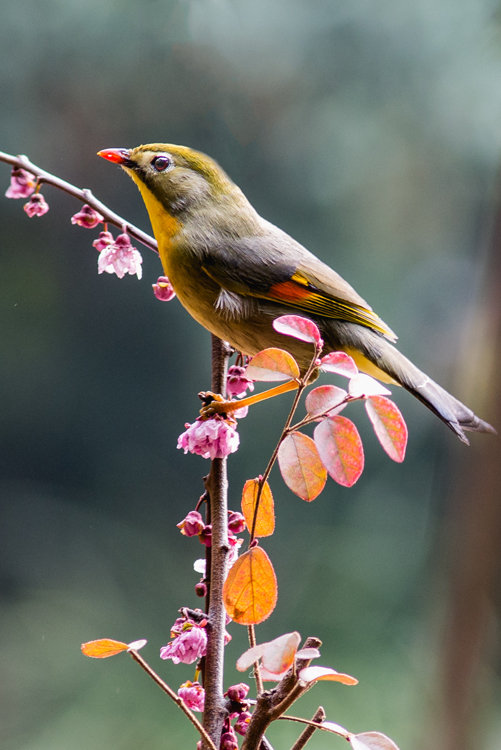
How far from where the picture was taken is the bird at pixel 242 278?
80 centimetres

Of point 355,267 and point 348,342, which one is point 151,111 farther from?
point 348,342

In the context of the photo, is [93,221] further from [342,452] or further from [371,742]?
[371,742]

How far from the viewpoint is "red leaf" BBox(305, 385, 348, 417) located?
52 cm

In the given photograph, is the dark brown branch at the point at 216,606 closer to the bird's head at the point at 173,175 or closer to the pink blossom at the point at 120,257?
the pink blossom at the point at 120,257

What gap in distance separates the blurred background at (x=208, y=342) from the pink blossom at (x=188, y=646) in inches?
45.0

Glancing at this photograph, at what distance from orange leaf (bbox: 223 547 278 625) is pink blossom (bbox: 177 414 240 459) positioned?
0.30 feet

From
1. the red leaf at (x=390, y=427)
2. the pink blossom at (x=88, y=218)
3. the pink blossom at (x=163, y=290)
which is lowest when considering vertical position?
the red leaf at (x=390, y=427)

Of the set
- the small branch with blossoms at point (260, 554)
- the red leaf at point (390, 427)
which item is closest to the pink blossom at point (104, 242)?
the small branch with blossoms at point (260, 554)

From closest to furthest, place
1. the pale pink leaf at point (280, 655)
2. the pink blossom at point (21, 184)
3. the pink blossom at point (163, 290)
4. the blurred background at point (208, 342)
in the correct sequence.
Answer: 1. the pale pink leaf at point (280, 655)
2. the pink blossom at point (21, 184)
3. the pink blossom at point (163, 290)
4. the blurred background at point (208, 342)

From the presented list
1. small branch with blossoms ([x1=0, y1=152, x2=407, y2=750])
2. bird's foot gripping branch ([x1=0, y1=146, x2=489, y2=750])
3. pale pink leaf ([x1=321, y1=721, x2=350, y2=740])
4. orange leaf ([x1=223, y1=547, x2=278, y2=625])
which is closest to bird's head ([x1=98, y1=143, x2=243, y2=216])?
bird's foot gripping branch ([x1=0, y1=146, x2=489, y2=750])

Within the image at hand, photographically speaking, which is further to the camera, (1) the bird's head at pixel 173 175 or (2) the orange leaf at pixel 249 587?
(1) the bird's head at pixel 173 175

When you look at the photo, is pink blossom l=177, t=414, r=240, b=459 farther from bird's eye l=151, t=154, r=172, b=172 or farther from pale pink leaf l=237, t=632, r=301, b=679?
bird's eye l=151, t=154, r=172, b=172

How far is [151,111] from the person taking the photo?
1.81 metres

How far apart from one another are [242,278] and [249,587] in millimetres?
387
